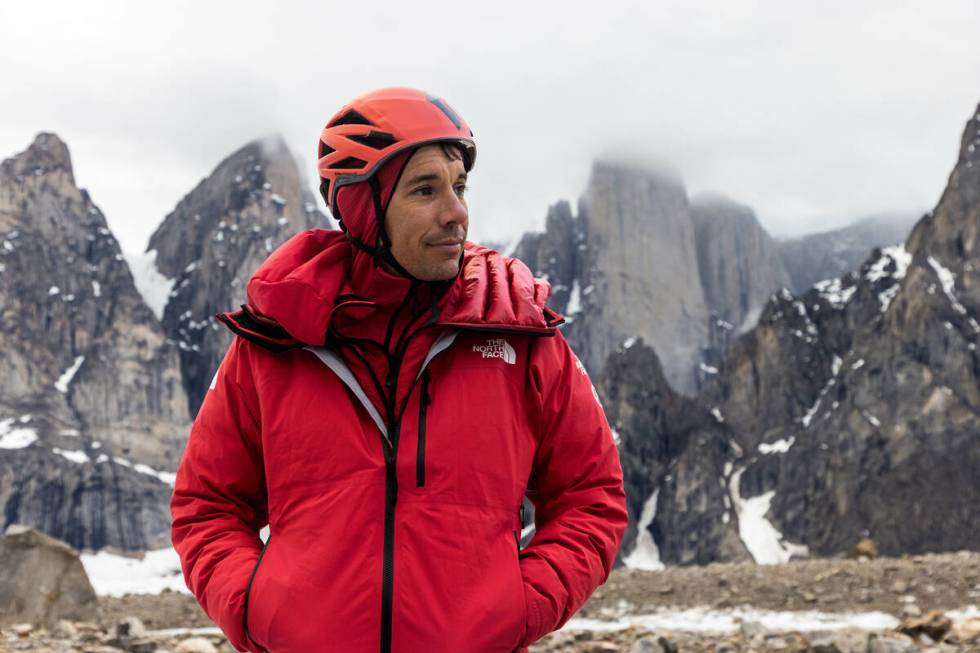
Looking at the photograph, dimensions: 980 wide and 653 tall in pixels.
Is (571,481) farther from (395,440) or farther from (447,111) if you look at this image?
(447,111)

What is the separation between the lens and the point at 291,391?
10.8 feet

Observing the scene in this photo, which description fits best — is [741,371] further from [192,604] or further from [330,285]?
[330,285]

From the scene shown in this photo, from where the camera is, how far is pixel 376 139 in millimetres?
3377

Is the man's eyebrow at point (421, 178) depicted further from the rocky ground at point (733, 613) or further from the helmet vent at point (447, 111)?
the rocky ground at point (733, 613)

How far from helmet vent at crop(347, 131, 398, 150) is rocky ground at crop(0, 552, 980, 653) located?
675 cm

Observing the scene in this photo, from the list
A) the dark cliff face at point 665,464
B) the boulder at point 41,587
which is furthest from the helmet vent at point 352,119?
the dark cliff face at point 665,464

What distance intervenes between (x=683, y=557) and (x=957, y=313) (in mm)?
55427

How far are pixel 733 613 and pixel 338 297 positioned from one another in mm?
12334

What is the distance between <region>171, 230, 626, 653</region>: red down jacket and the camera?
3041mm

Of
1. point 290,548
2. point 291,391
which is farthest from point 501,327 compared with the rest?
point 290,548

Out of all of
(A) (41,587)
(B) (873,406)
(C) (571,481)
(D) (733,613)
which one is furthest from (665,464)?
(C) (571,481)

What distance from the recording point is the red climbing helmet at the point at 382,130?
3.34 metres

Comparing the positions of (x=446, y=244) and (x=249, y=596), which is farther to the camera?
(x=446, y=244)

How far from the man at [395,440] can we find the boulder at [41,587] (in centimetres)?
1382
